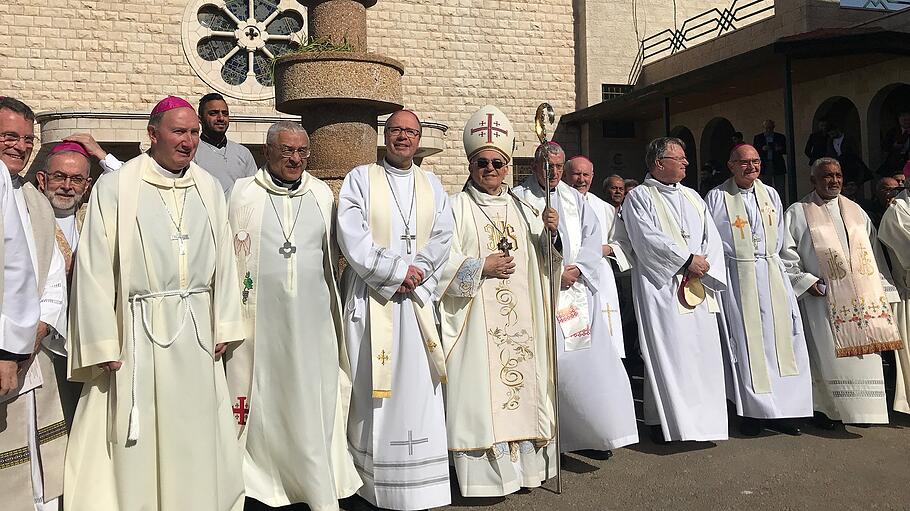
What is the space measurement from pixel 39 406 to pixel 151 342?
0.55m

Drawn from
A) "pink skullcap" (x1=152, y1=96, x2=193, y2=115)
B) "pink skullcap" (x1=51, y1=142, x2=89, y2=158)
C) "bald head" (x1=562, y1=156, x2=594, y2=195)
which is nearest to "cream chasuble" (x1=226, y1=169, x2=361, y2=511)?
"pink skullcap" (x1=152, y1=96, x2=193, y2=115)

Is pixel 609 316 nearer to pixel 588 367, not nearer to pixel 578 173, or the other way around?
pixel 588 367

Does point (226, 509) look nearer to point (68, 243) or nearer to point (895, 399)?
point (68, 243)

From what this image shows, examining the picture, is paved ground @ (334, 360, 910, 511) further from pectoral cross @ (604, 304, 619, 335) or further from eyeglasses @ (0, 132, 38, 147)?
eyeglasses @ (0, 132, 38, 147)

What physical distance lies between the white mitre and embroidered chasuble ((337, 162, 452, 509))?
0.51 m

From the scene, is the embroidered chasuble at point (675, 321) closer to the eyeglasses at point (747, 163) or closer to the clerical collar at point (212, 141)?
the eyeglasses at point (747, 163)

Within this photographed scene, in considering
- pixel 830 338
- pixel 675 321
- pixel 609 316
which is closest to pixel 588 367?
pixel 609 316

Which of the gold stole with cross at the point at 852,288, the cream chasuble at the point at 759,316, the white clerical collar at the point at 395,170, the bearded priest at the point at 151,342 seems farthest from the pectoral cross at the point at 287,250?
the gold stole with cross at the point at 852,288

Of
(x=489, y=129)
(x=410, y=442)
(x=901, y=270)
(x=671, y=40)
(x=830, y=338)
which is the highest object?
(x=671, y=40)

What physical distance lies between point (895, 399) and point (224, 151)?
5.20m

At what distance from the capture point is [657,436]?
5.30m

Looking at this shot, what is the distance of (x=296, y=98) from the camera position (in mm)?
5086

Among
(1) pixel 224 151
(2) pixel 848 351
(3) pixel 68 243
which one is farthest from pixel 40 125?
(2) pixel 848 351

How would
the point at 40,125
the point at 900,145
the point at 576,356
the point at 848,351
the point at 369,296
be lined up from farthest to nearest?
the point at 40,125 → the point at 900,145 → the point at 848,351 → the point at 576,356 → the point at 369,296
